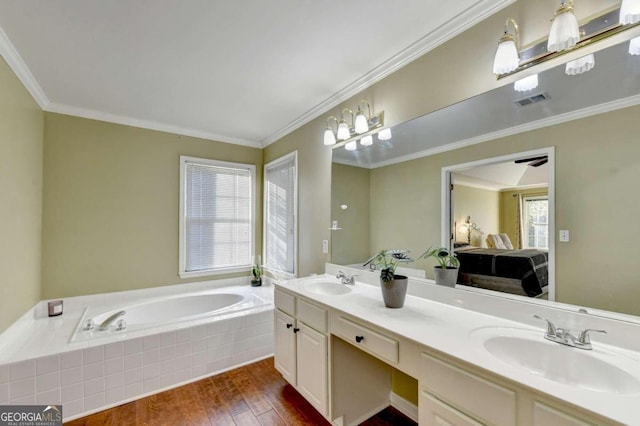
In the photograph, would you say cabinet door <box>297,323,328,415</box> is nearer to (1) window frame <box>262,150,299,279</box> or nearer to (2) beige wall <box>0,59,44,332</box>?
(1) window frame <box>262,150,299,279</box>

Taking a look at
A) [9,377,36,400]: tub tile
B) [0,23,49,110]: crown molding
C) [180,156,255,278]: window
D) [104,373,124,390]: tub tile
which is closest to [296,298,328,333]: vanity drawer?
[104,373,124,390]: tub tile

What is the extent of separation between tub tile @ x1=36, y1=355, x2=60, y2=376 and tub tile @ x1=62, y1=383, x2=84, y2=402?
0.15 meters

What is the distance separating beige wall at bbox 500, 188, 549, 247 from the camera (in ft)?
4.45

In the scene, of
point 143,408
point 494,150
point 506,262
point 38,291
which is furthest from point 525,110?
point 38,291

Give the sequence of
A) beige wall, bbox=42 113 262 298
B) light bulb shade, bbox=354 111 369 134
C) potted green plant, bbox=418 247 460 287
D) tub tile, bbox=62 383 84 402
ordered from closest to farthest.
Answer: potted green plant, bbox=418 247 460 287 < tub tile, bbox=62 383 84 402 < light bulb shade, bbox=354 111 369 134 < beige wall, bbox=42 113 262 298

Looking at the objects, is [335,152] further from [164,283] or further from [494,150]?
[164,283]

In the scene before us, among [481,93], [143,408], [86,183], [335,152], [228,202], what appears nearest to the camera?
[481,93]

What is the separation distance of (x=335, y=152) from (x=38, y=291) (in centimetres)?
305

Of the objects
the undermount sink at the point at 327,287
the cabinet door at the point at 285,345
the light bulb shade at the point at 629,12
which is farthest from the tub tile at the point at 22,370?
the light bulb shade at the point at 629,12

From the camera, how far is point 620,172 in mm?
1072

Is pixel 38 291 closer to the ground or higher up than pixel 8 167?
closer to the ground

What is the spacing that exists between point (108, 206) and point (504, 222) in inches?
138

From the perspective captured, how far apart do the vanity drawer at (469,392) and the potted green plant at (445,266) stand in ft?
2.14

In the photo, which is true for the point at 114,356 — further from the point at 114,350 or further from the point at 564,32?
the point at 564,32
